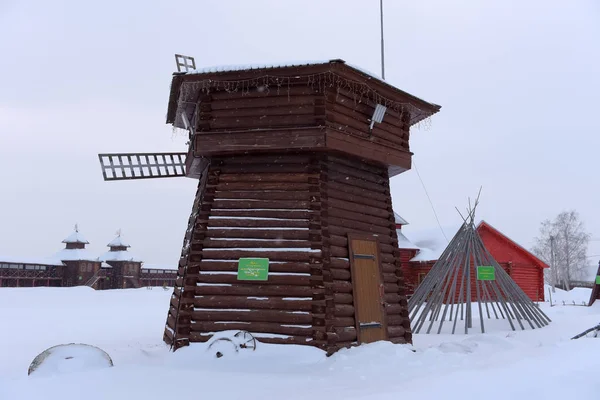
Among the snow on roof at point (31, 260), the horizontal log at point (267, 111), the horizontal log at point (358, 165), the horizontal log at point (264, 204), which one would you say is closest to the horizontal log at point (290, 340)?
the horizontal log at point (264, 204)

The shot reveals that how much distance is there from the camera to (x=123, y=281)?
54.2 m

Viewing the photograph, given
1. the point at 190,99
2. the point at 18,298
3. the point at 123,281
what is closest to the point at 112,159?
the point at 190,99

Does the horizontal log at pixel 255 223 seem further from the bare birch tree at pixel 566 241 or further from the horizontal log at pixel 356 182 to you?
the bare birch tree at pixel 566 241

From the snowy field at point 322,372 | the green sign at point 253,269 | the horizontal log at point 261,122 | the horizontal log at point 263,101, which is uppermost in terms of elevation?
the horizontal log at point 263,101

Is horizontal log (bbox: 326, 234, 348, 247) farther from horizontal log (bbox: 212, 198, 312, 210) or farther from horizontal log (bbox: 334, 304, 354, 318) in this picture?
horizontal log (bbox: 334, 304, 354, 318)

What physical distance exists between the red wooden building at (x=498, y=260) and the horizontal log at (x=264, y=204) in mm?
20283

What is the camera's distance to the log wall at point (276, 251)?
10008mm

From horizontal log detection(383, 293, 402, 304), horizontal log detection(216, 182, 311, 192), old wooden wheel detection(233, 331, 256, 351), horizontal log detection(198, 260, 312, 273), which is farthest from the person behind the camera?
horizontal log detection(383, 293, 402, 304)

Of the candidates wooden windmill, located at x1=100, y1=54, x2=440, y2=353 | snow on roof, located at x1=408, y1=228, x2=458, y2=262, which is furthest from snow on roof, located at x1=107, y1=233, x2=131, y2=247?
wooden windmill, located at x1=100, y1=54, x2=440, y2=353

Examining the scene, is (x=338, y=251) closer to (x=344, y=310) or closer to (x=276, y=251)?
(x=344, y=310)

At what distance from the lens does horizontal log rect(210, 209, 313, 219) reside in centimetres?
1051

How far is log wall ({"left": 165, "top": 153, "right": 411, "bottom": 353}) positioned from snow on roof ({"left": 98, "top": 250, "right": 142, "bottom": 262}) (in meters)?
46.2

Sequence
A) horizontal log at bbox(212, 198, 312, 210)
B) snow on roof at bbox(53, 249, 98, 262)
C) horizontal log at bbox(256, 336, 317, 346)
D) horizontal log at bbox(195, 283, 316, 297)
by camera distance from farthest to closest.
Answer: snow on roof at bbox(53, 249, 98, 262) < horizontal log at bbox(212, 198, 312, 210) < horizontal log at bbox(195, 283, 316, 297) < horizontal log at bbox(256, 336, 317, 346)

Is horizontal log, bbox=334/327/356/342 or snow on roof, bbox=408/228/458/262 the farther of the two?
snow on roof, bbox=408/228/458/262
